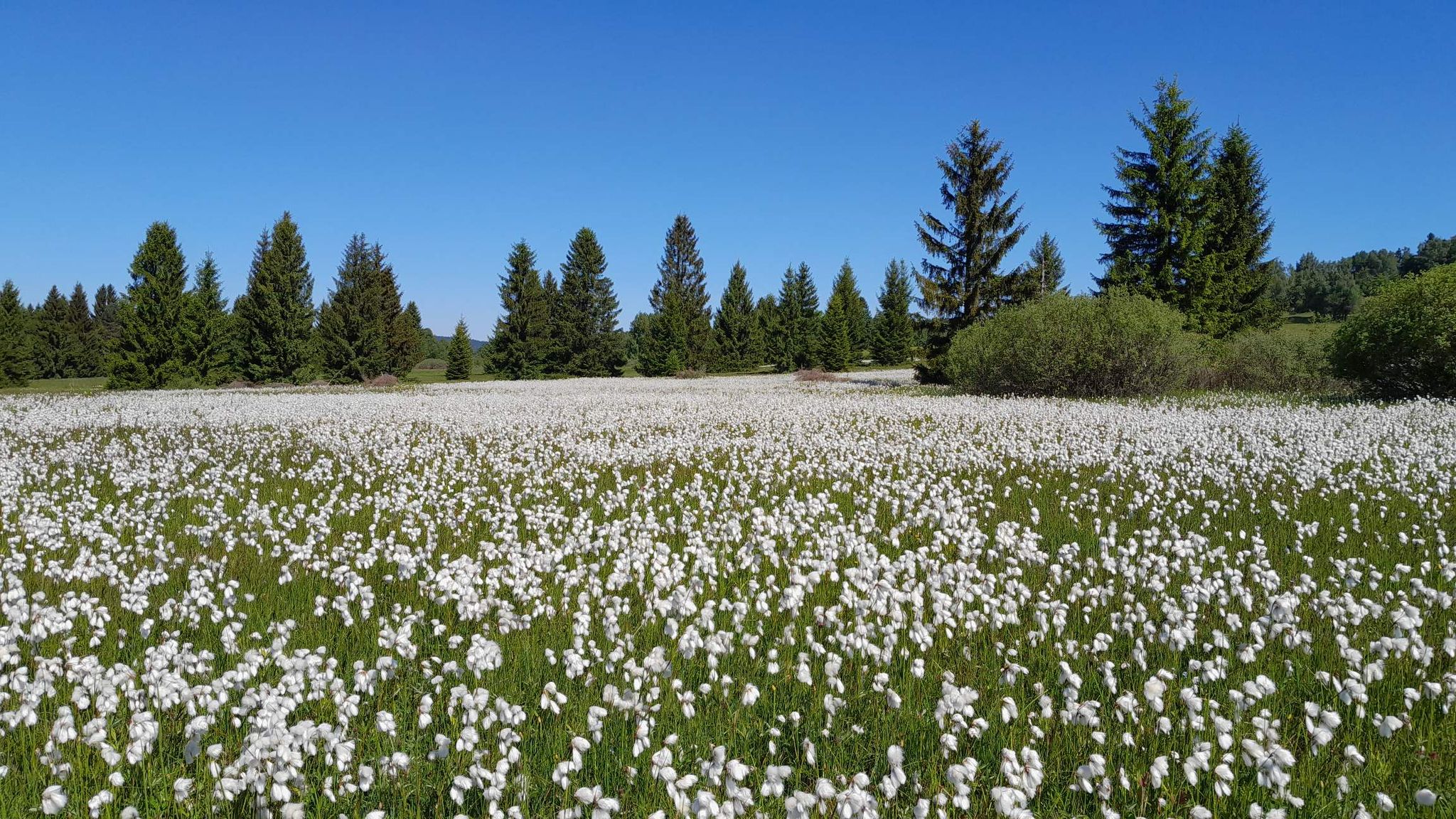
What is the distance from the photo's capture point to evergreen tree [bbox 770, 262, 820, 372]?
2992 inches

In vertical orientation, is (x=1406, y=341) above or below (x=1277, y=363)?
above

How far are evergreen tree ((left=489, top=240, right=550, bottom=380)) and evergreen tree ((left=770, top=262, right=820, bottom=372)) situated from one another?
1001 inches

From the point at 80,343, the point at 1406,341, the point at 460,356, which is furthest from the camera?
the point at 80,343

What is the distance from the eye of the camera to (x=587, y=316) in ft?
213

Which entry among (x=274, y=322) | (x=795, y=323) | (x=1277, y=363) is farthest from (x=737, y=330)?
(x=1277, y=363)

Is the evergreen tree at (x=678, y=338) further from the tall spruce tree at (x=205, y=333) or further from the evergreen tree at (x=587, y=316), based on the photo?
the tall spruce tree at (x=205, y=333)

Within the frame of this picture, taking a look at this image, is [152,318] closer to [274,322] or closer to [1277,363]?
[274,322]

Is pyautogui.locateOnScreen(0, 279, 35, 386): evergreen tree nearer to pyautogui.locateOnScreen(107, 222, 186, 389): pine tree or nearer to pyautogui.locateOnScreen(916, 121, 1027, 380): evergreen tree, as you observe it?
pyautogui.locateOnScreen(107, 222, 186, 389): pine tree

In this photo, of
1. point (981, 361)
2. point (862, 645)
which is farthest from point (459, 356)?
point (862, 645)

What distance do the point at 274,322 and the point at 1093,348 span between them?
4667cm

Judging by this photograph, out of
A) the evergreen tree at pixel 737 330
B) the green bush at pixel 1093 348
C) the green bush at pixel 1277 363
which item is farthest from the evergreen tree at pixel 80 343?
the green bush at pixel 1277 363

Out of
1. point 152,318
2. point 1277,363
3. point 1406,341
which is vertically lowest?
point 1277,363

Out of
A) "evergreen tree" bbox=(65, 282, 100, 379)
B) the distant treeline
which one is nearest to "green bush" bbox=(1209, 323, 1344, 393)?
the distant treeline

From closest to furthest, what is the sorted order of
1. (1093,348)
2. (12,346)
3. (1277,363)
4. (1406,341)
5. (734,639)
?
(734,639) → (1406,341) → (1093,348) → (1277,363) → (12,346)
